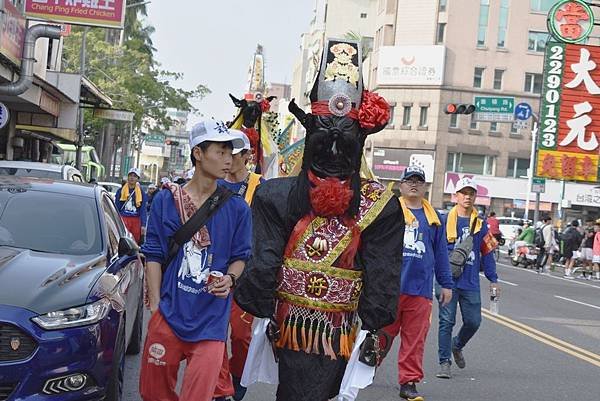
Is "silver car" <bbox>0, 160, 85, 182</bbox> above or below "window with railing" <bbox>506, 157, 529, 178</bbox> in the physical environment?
below

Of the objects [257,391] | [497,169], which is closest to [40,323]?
[257,391]

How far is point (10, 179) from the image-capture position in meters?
8.11

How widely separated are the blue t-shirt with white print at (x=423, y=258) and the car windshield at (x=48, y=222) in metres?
2.48

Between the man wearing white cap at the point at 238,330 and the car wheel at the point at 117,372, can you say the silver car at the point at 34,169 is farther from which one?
the car wheel at the point at 117,372

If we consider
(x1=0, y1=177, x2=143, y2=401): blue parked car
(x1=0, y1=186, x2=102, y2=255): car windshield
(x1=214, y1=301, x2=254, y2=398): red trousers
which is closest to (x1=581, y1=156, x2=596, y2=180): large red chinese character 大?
(x1=0, y1=177, x2=143, y2=401): blue parked car

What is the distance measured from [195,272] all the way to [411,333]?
3.48 metres

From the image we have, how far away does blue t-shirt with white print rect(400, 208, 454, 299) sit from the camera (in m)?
8.27

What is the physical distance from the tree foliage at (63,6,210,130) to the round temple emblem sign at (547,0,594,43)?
2051cm

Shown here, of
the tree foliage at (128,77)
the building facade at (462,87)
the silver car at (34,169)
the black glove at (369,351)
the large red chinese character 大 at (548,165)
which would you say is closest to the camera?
the black glove at (369,351)

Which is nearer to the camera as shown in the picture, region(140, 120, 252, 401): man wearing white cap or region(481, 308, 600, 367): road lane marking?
region(140, 120, 252, 401): man wearing white cap

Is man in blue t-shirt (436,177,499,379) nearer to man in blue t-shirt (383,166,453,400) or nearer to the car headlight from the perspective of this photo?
man in blue t-shirt (383,166,453,400)

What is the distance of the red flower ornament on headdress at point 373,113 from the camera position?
499cm

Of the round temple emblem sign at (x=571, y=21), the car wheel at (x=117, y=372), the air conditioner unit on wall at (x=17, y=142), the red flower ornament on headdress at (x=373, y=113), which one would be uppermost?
the round temple emblem sign at (x=571, y=21)

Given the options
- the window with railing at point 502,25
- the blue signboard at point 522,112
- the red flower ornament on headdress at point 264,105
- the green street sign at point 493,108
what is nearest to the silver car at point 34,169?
the red flower ornament on headdress at point 264,105
